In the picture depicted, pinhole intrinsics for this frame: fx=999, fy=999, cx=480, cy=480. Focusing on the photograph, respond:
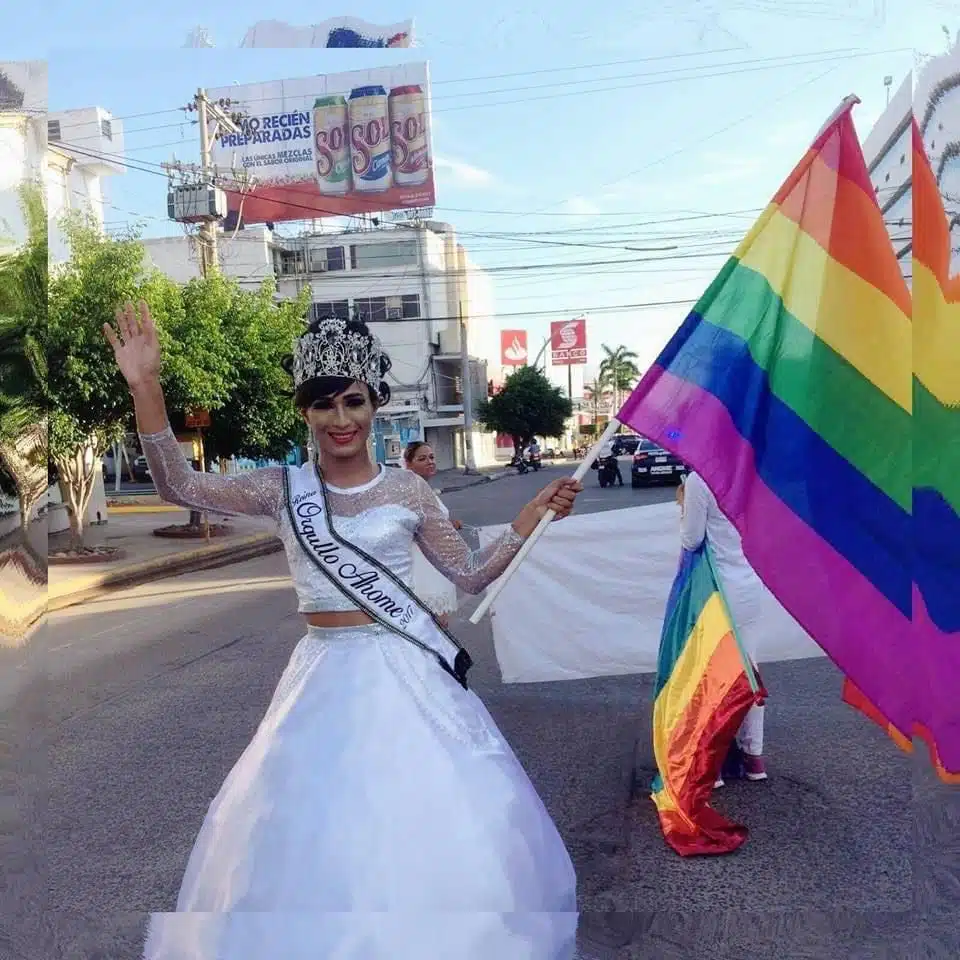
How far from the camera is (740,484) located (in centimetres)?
316

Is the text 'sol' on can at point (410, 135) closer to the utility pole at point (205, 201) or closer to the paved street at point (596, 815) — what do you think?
the utility pole at point (205, 201)

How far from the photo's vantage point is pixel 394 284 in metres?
51.4

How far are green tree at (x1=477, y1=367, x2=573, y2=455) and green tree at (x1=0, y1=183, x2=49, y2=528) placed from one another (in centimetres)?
4512

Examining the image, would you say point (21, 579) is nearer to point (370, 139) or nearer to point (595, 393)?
point (370, 139)

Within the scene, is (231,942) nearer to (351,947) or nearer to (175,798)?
(351,947)

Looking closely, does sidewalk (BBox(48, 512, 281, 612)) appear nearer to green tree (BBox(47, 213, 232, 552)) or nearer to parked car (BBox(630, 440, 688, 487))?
green tree (BBox(47, 213, 232, 552))

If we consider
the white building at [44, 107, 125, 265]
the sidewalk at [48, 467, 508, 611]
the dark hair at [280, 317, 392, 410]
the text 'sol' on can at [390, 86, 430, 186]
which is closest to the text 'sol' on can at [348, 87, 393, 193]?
the text 'sol' on can at [390, 86, 430, 186]

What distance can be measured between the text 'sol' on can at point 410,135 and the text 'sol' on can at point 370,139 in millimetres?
434

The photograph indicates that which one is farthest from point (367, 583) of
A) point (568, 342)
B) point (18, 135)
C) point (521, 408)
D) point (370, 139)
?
point (568, 342)

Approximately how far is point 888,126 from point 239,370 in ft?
54.1

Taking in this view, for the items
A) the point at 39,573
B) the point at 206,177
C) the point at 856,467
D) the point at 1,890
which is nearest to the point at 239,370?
the point at 206,177

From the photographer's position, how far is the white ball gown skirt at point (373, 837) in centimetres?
208

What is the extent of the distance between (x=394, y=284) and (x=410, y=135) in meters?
7.72

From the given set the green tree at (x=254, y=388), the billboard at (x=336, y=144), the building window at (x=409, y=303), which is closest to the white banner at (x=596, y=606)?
the green tree at (x=254, y=388)
